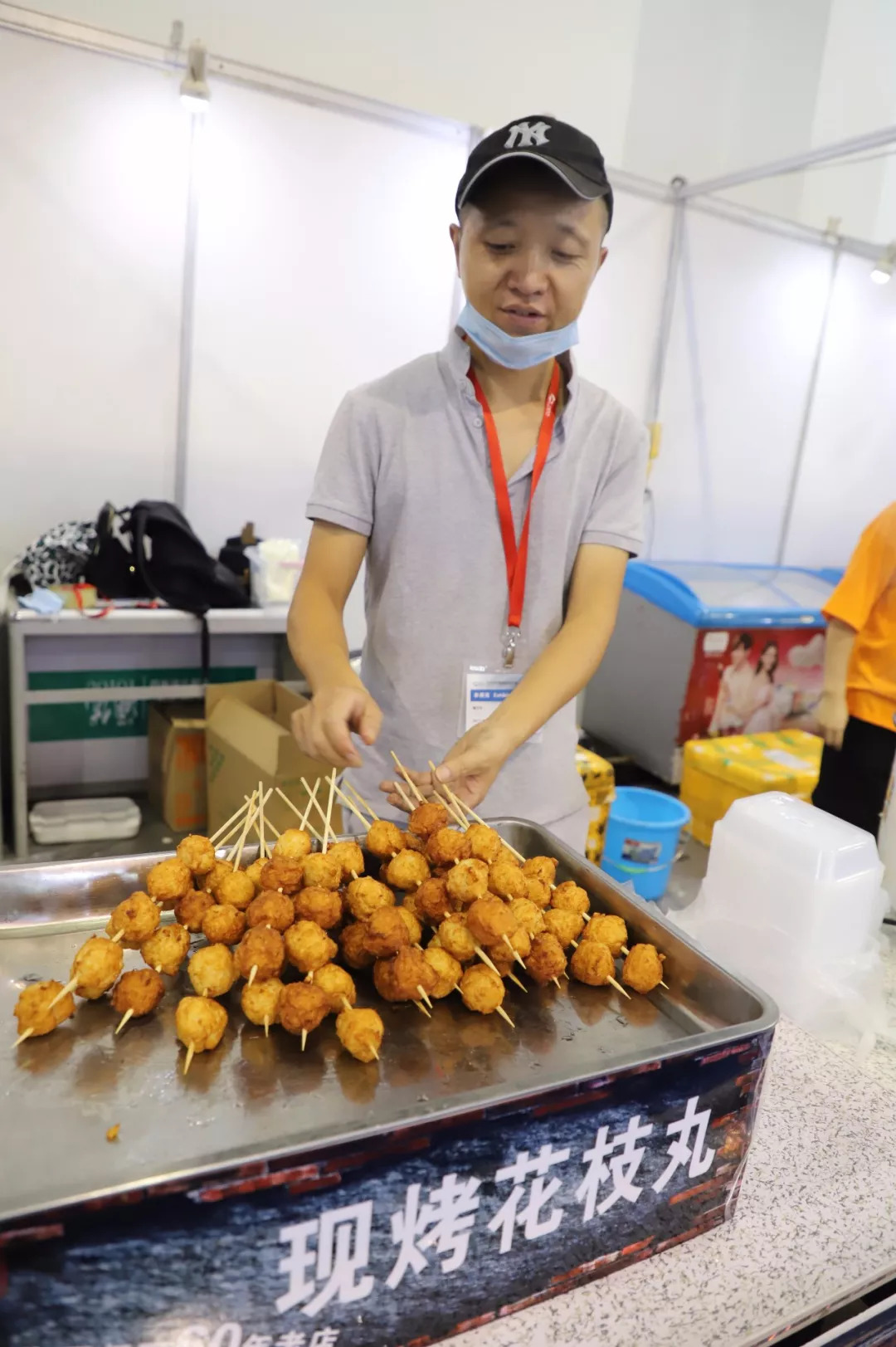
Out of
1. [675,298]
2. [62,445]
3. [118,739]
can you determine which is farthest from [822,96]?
[118,739]

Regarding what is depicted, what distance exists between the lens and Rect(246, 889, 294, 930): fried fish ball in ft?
4.00

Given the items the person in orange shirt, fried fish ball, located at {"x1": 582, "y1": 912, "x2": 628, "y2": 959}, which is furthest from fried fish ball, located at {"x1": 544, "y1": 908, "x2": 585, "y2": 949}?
the person in orange shirt

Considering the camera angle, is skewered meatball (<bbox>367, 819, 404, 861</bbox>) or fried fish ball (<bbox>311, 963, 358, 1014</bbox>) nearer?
fried fish ball (<bbox>311, 963, 358, 1014</bbox>)

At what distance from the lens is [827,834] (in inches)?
67.1

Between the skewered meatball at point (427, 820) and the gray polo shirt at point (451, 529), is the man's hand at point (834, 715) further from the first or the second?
the skewered meatball at point (427, 820)

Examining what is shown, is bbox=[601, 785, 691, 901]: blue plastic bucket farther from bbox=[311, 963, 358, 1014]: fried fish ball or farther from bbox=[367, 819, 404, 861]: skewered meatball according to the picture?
bbox=[311, 963, 358, 1014]: fried fish ball

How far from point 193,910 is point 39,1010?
27 centimetres

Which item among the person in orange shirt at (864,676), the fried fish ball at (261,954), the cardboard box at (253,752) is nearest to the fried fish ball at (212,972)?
the fried fish ball at (261,954)

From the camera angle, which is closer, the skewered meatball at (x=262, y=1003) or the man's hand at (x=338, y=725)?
the skewered meatball at (x=262, y=1003)

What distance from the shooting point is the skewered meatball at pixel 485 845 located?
4.67 ft

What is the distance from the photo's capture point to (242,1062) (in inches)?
40.7

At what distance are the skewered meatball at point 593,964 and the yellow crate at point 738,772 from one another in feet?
10.4

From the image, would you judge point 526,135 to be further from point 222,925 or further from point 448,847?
point 222,925

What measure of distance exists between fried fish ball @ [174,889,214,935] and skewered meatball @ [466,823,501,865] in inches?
16.6
